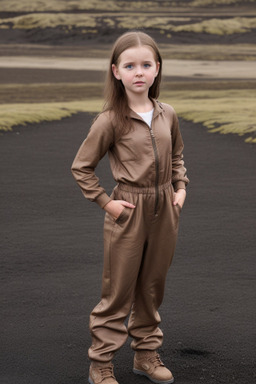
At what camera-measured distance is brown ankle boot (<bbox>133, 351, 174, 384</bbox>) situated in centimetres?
374

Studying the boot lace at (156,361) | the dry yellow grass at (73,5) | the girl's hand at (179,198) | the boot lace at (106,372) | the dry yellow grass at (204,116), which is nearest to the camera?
the girl's hand at (179,198)

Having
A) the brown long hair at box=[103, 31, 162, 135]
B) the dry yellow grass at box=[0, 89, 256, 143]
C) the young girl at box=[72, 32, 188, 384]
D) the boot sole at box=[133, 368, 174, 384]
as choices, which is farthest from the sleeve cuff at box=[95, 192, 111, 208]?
the dry yellow grass at box=[0, 89, 256, 143]

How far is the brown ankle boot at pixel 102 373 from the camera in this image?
3.66 meters

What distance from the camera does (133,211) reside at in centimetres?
342

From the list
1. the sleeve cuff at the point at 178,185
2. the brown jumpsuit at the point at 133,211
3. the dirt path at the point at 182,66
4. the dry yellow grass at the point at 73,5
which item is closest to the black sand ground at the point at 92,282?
the brown jumpsuit at the point at 133,211

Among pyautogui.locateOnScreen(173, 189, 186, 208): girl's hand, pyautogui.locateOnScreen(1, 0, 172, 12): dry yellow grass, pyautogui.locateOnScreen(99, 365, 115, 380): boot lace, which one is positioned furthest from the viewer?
pyautogui.locateOnScreen(1, 0, 172, 12): dry yellow grass

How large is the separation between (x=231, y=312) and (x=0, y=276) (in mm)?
1939

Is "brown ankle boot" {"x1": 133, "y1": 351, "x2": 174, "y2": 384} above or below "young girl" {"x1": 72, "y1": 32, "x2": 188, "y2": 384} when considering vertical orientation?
below

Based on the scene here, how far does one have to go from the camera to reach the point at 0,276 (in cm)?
561

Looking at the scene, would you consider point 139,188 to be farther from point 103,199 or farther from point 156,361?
point 156,361

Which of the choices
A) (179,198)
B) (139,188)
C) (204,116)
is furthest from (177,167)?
(204,116)

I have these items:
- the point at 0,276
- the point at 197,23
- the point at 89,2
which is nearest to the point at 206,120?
the point at 0,276

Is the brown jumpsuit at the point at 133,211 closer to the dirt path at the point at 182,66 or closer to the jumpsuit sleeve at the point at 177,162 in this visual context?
the jumpsuit sleeve at the point at 177,162

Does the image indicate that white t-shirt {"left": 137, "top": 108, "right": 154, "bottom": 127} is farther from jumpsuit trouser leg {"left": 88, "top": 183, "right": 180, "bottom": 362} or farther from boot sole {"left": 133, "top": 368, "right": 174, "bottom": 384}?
boot sole {"left": 133, "top": 368, "right": 174, "bottom": 384}
